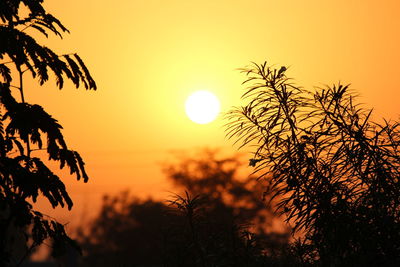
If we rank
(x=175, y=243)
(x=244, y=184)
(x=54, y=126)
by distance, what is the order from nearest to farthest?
(x=54, y=126)
(x=175, y=243)
(x=244, y=184)

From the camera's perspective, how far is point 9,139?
29.5ft

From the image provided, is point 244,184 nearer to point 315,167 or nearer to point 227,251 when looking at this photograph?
point 227,251

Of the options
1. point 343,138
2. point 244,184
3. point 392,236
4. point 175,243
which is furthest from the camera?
point 244,184

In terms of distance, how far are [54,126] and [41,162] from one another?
547mm

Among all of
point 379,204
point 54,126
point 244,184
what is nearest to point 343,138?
point 379,204

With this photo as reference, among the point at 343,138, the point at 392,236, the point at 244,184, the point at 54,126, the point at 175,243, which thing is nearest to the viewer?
the point at 54,126

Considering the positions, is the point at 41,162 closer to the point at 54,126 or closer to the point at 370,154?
the point at 54,126

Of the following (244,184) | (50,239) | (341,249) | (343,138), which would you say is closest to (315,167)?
(343,138)

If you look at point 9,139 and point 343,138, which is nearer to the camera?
point 9,139

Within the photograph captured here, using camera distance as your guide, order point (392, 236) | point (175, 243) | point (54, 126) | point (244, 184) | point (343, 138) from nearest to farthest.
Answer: point (54, 126) → point (392, 236) → point (343, 138) → point (175, 243) → point (244, 184)

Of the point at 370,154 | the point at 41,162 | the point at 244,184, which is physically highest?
the point at 244,184

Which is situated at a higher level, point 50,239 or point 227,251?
point 227,251

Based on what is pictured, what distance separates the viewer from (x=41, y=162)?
8.80 meters

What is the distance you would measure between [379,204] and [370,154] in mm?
956
